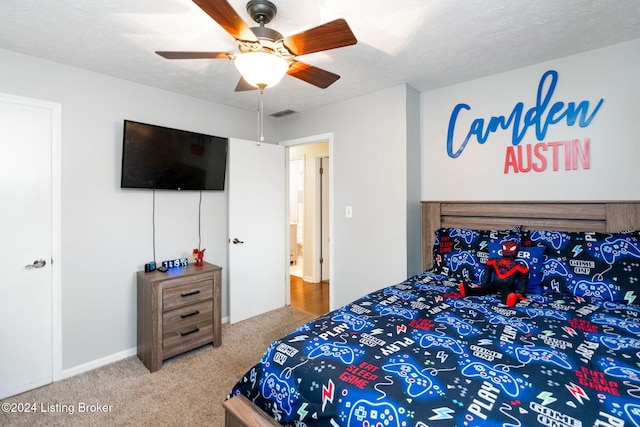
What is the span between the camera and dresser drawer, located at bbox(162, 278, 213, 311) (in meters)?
2.58

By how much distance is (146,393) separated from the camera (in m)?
2.20

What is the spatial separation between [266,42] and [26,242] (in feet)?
7.58

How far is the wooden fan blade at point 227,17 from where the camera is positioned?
3.99ft

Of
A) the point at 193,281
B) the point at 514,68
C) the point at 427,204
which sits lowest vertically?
the point at 193,281

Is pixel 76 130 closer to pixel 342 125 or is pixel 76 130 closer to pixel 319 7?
pixel 319 7

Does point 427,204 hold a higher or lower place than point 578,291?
higher

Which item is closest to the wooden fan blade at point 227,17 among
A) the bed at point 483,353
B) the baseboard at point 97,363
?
the bed at point 483,353

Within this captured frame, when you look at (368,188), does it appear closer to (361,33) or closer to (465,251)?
(465,251)

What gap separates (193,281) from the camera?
2.74 metres

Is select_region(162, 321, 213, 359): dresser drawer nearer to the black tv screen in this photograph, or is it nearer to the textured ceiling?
the black tv screen

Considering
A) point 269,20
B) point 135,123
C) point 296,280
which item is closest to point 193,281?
point 135,123

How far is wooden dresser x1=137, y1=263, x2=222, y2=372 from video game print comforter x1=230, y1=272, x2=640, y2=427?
1529 mm

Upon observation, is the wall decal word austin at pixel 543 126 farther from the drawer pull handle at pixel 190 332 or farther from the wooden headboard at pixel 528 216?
the drawer pull handle at pixel 190 332

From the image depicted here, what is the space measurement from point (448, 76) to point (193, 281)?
9.52 ft
